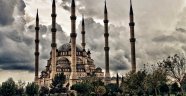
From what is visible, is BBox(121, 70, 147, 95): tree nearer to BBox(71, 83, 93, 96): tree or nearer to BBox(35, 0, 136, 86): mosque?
BBox(71, 83, 93, 96): tree

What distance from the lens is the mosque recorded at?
75312mm

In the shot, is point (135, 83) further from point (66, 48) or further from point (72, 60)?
point (66, 48)

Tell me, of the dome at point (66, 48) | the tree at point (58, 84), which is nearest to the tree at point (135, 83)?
the tree at point (58, 84)

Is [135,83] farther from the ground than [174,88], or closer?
farther from the ground

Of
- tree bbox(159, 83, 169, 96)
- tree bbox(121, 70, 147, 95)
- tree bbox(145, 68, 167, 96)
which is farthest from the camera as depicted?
tree bbox(159, 83, 169, 96)

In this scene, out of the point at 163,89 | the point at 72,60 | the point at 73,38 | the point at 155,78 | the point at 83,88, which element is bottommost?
the point at 163,89

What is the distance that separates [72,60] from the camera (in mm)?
74375

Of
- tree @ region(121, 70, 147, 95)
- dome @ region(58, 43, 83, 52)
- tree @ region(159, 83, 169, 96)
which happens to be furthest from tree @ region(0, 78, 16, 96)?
tree @ region(159, 83, 169, 96)

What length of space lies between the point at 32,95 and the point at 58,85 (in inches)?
255

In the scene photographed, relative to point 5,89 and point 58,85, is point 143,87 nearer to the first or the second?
point 58,85

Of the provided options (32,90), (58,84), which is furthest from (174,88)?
(32,90)

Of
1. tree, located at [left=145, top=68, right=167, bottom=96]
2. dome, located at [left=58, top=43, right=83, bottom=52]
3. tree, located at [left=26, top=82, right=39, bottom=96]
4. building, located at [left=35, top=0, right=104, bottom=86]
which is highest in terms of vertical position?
dome, located at [left=58, top=43, right=83, bottom=52]

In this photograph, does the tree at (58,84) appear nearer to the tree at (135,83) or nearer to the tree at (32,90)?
the tree at (32,90)

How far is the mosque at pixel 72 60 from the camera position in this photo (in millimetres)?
75312
